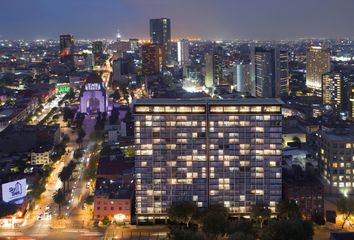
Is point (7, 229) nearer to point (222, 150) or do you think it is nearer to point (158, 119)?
point (158, 119)

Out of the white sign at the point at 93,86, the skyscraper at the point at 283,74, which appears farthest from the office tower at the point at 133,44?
the white sign at the point at 93,86

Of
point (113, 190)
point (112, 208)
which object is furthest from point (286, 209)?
point (113, 190)

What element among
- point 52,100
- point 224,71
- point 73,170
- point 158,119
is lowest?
point 73,170

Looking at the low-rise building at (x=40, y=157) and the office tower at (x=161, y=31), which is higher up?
the office tower at (x=161, y=31)

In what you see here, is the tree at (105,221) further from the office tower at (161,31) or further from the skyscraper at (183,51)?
the office tower at (161,31)

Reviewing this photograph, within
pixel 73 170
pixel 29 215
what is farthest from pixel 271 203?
pixel 73 170
